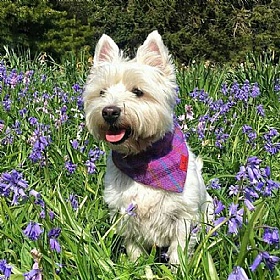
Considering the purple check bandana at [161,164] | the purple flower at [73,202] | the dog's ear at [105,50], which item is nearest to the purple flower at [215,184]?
the purple check bandana at [161,164]

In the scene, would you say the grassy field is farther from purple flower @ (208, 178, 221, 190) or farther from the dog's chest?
the dog's chest

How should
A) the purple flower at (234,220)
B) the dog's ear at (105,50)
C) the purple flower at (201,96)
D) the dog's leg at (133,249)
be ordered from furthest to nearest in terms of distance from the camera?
the purple flower at (201,96)
the dog's ear at (105,50)
the dog's leg at (133,249)
the purple flower at (234,220)

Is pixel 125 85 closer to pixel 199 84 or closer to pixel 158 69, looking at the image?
pixel 158 69

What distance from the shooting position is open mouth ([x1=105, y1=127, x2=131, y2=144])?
2.93 metres

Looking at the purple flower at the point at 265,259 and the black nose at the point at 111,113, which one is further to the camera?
the black nose at the point at 111,113

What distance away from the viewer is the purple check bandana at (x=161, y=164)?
2938mm

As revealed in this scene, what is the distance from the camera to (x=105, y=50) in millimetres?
3262

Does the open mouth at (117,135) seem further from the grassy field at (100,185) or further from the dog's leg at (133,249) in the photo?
A: the dog's leg at (133,249)

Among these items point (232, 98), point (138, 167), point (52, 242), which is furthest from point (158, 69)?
point (232, 98)

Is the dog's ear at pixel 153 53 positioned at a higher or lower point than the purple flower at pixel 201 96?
higher

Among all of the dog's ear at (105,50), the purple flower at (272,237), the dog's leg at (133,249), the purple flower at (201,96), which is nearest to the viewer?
the purple flower at (272,237)

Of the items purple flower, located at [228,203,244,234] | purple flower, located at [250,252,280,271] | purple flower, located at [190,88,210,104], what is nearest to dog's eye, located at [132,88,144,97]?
purple flower, located at [228,203,244,234]

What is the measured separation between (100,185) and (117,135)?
632 mm

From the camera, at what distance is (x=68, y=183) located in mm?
3441
